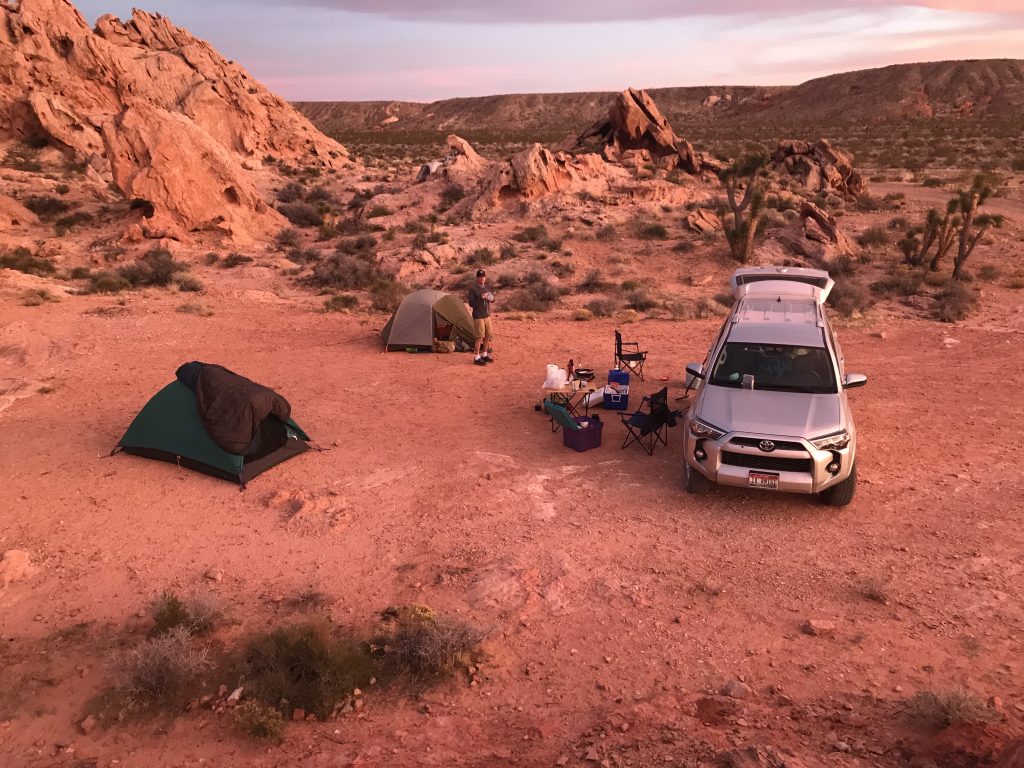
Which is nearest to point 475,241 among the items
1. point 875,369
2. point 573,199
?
point 573,199

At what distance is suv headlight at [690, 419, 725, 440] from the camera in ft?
23.6

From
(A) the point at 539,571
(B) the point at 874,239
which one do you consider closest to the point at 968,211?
(B) the point at 874,239

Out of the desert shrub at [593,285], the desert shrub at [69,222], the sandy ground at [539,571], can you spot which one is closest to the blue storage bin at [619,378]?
the sandy ground at [539,571]

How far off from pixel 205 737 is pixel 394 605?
1.83m

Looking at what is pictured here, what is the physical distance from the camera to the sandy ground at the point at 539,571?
4.45m

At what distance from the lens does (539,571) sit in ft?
21.0

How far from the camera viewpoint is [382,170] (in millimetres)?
42469

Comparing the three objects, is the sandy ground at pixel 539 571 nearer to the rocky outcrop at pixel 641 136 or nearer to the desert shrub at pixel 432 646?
the desert shrub at pixel 432 646

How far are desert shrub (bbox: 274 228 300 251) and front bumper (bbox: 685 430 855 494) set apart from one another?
20727 mm

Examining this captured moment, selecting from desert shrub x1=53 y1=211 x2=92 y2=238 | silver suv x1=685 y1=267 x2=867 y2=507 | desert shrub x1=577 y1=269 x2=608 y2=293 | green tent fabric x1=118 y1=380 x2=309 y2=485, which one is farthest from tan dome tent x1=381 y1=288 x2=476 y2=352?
desert shrub x1=53 y1=211 x2=92 y2=238

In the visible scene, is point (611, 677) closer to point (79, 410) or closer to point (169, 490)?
point (169, 490)

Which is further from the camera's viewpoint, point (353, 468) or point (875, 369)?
point (875, 369)

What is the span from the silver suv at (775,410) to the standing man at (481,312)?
5342mm

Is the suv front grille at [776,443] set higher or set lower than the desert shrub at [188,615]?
higher
